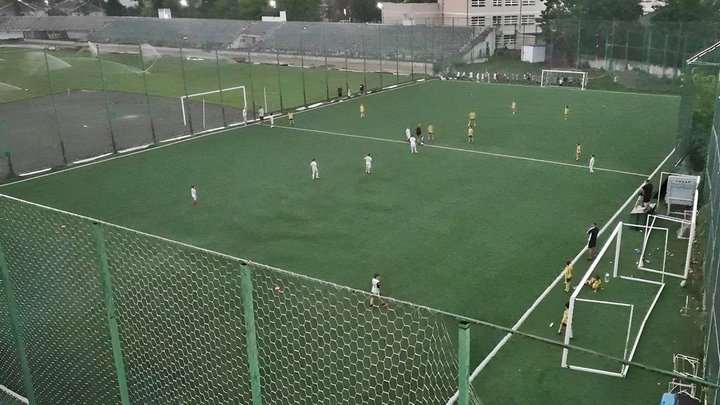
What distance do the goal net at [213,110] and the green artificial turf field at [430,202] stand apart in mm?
1724

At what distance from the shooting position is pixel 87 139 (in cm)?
2783

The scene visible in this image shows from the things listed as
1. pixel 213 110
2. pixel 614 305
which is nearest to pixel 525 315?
pixel 614 305

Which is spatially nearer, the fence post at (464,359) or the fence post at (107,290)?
the fence post at (464,359)

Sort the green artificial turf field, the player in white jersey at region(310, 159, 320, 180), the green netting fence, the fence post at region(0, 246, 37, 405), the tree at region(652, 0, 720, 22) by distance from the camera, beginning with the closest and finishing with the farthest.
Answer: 1. the fence post at region(0, 246, 37, 405)
2. the green netting fence
3. the green artificial turf field
4. the player in white jersey at region(310, 159, 320, 180)
5. the tree at region(652, 0, 720, 22)

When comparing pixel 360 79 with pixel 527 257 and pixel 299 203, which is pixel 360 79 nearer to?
pixel 299 203

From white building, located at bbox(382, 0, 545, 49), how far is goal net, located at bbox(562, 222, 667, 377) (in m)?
44.8

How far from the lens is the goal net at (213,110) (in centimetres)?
3041

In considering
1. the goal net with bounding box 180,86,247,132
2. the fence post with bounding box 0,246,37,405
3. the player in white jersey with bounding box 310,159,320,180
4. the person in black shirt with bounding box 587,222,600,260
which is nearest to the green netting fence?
the fence post with bounding box 0,246,37,405

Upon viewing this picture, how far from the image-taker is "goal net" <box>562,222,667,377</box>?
36.1ft

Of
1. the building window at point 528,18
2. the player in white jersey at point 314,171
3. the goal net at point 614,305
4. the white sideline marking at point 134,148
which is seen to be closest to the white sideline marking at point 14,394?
the goal net at point 614,305

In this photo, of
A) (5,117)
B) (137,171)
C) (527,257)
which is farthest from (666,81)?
(5,117)

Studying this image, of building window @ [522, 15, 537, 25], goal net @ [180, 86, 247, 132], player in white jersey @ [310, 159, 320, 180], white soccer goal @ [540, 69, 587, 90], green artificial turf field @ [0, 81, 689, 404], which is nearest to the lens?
green artificial turf field @ [0, 81, 689, 404]

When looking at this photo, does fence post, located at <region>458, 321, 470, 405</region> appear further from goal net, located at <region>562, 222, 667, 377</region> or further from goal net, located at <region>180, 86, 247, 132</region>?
goal net, located at <region>180, 86, 247, 132</region>

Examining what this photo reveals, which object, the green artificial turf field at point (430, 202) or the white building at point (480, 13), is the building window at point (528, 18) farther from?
the green artificial turf field at point (430, 202)
